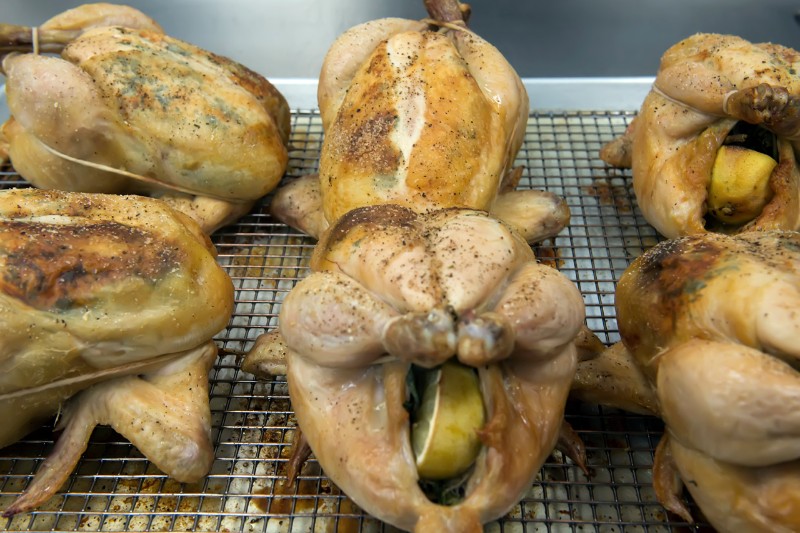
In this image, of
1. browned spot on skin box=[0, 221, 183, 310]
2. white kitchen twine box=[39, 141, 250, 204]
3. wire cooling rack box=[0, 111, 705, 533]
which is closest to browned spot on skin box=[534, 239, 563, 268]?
wire cooling rack box=[0, 111, 705, 533]

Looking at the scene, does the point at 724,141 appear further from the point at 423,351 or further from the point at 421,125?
the point at 423,351

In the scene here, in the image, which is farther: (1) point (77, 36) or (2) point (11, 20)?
(2) point (11, 20)

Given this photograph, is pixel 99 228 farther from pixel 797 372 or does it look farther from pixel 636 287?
pixel 797 372

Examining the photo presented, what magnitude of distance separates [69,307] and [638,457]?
1.71 metres

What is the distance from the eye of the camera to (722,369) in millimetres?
1565

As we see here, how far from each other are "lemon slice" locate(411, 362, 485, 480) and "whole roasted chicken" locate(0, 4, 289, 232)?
144cm

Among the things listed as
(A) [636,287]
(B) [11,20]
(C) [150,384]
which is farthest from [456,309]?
(B) [11,20]

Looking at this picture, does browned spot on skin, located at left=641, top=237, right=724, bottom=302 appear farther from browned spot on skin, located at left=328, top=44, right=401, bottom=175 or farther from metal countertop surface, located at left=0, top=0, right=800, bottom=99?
metal countertop surface, located at left=0, top=0, right=800, bottom=99

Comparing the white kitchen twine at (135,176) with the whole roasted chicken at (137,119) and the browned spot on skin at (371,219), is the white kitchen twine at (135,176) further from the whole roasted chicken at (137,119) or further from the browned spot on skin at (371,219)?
the browned spot on skin at (371,219)

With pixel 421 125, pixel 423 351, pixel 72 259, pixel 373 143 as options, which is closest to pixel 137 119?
pixel 72 259

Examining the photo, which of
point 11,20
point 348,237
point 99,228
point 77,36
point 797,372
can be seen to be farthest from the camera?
point 11,20

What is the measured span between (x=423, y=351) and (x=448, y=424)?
0.67 ft

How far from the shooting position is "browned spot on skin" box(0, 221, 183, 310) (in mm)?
1870

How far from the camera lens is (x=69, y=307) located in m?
1.90
